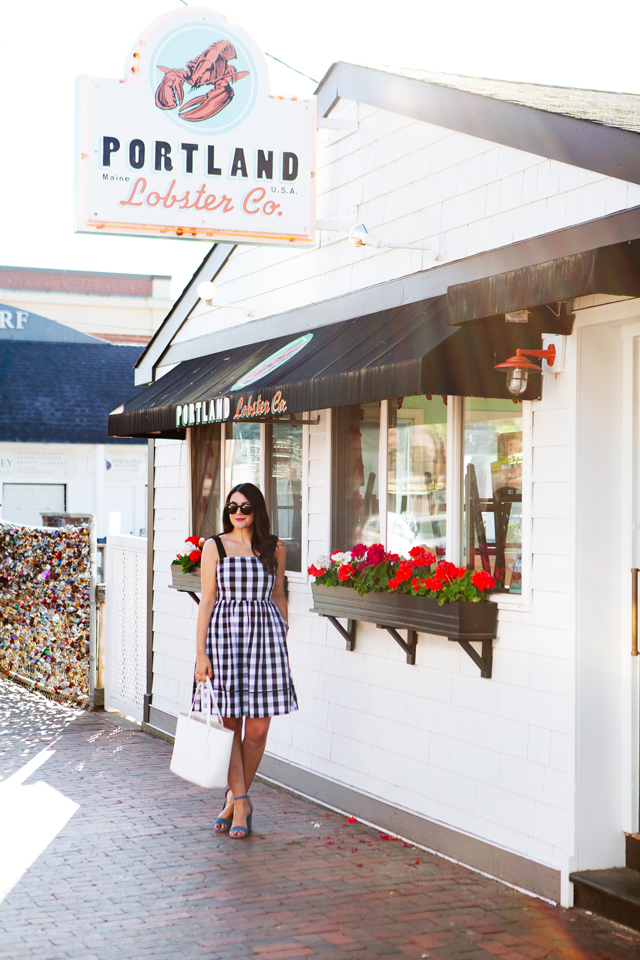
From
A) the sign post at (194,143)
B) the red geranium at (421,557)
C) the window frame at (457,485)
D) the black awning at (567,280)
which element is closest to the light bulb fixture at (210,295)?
the sign post at (194,143)

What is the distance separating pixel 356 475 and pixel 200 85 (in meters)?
2.48

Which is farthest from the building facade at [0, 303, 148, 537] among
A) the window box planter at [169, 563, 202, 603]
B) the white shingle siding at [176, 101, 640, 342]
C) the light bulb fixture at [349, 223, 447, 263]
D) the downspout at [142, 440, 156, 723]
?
the light bulb fixture at [349, 223, 447, 263]

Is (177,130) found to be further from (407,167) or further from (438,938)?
(438,938)

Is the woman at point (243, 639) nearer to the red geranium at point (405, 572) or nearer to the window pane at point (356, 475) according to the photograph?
the window pane at point (356, 475)

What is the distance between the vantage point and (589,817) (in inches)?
189

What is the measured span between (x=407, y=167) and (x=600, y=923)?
4.01 meters

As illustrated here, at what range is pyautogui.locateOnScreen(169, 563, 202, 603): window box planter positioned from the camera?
8039mm

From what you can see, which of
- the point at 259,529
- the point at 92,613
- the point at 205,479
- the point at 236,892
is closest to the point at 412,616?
the point at 259,529

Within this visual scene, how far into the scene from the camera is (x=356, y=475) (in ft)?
22.2

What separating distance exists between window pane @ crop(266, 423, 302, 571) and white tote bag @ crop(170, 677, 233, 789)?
1759 millimetres

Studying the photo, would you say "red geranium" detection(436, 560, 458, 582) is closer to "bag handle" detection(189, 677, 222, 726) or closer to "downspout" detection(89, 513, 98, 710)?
"bag handle" detection(189, 677, 222, 726)

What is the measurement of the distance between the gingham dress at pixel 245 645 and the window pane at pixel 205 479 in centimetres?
241

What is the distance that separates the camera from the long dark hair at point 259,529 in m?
6.10

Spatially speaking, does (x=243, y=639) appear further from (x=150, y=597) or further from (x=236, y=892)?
(x=150, y=597)
